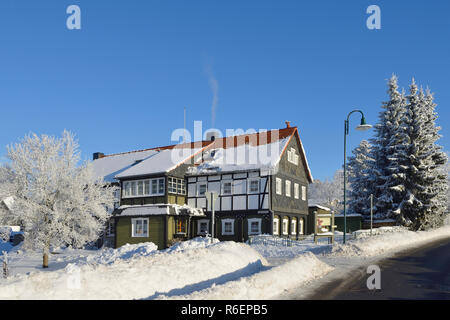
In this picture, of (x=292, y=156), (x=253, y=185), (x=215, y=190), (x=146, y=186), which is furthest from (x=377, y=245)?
(x=146, y=186)

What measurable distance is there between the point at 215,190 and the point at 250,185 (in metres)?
3.18

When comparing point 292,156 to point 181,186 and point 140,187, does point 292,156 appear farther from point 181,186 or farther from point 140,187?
point 140,187

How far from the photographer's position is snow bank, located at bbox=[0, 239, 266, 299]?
8.52m

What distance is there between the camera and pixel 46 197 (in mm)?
23188

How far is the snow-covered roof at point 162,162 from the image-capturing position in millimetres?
31580

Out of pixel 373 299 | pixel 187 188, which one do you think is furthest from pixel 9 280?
pixel 187 188

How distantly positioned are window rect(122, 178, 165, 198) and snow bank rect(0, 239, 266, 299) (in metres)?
17.4

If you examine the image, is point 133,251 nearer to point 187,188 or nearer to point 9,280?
point 187,188

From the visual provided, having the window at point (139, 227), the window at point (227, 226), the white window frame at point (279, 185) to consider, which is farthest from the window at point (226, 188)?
the window at point (139, 227)

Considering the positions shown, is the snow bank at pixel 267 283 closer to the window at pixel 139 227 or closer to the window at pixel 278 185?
the window at pixel 278 185

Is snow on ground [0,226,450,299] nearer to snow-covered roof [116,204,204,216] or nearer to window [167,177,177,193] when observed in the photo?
snow-covered roof [116,204,204,216]
